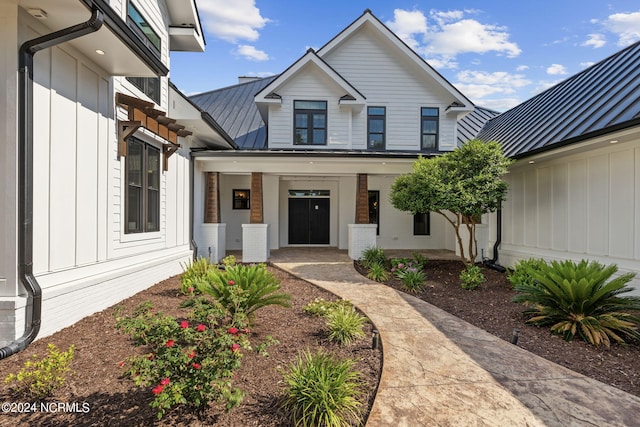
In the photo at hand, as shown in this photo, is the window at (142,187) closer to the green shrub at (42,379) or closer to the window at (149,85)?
the window at (149,85)

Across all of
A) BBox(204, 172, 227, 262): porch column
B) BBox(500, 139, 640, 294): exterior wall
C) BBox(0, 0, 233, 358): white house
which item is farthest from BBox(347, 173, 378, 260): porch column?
BBox(0, 0, 233, 358): white house

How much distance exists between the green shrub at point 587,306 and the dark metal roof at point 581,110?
2819mm

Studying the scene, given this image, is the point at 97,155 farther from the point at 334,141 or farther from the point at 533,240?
the point at 533,240

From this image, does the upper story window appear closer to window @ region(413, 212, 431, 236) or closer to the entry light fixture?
the entry light fixture

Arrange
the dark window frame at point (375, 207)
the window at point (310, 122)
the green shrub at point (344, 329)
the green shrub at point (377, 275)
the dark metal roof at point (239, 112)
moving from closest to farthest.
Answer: the green shrub at point (344, 329) → the green shrub at point (377, 275) → the window at point (310, 122) → the dark metal roof at point (239, 112) → the dark window frame at point (375, 207)

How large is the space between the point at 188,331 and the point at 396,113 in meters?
11.4

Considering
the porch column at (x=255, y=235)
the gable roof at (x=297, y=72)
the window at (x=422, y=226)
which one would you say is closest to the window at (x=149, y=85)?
the porch column at (x=255, y=235)

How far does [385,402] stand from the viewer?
3.05 meters

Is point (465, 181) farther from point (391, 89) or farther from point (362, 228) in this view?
point (391, 89)

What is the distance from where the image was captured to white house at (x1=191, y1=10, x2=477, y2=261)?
1055cm

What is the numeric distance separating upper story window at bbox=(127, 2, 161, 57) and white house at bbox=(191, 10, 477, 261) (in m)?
3.12

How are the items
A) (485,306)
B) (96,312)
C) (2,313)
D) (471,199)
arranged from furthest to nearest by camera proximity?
(471,199)
(485,306)
(96,312)
(2,313)

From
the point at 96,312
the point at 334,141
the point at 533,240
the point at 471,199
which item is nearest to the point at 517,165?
the point at 533,240

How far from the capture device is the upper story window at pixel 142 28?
688 cm
